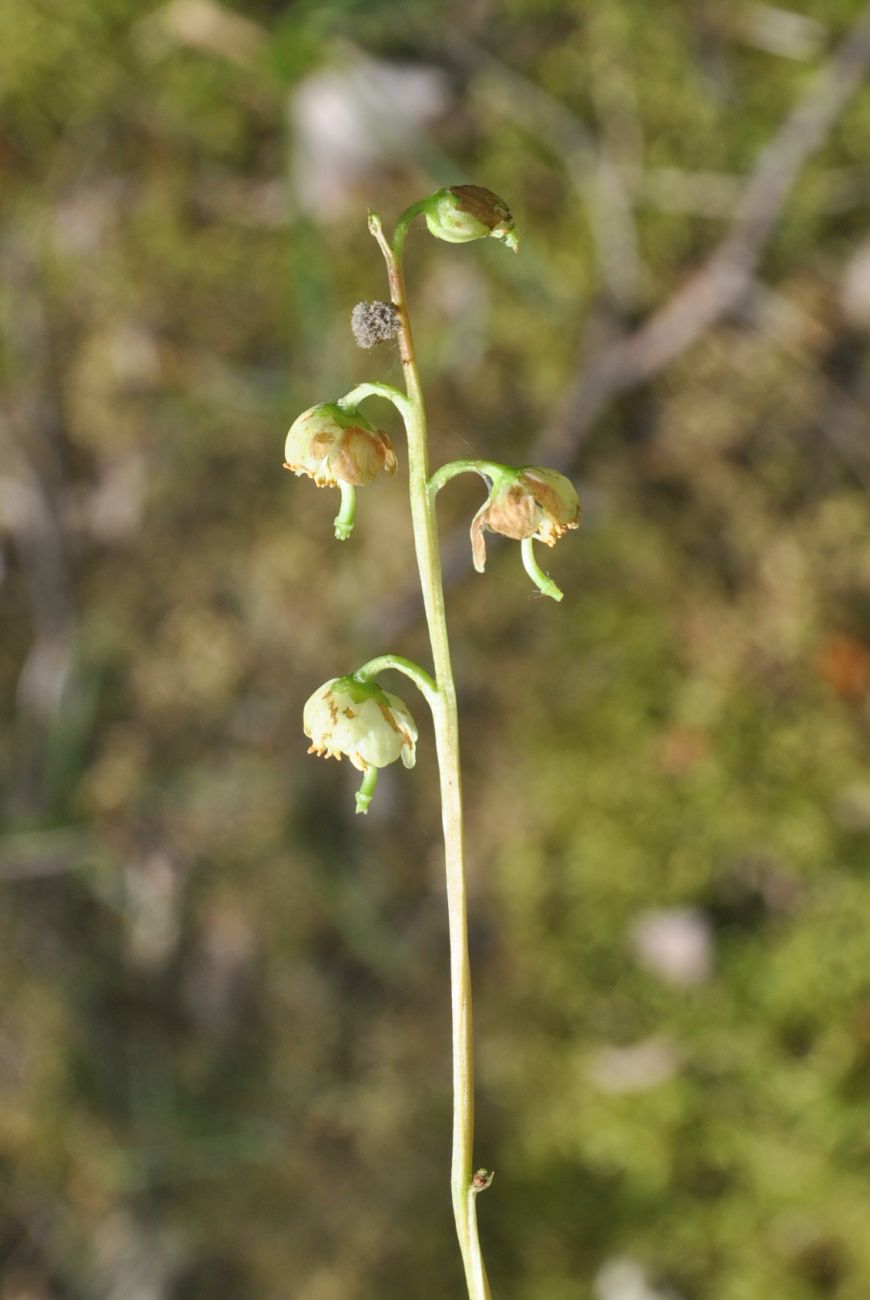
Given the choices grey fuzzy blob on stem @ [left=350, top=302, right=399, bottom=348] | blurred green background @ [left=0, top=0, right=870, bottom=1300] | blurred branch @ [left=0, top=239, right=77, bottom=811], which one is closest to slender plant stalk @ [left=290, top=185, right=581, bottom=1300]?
grey fuzzy blob on stem @ [left=350, top=302, right=399, bottom=348]

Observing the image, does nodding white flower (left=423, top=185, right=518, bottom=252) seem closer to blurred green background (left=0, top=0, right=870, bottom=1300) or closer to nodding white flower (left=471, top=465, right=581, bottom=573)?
nodding white flower (left=471, top=465, right=581, bottom=573)

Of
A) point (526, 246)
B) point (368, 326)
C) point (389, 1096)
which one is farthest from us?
point (389, 1096)

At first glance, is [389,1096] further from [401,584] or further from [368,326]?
[368,326]

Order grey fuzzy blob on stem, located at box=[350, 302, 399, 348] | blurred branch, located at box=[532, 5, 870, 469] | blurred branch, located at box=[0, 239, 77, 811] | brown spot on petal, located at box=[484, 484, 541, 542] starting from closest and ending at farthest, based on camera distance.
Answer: grey fuzzy blob on stem, located at box=[350, 302, 399, 348] → brown spot on petal, located at box=[484, 484, 541, 542] → blurred branch, located at box=[532, 5, 870, 469] → blurred branch, located at box=[0, 239, 77, 811]

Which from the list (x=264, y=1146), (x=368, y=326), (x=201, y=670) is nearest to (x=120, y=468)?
(x=201, y=670)

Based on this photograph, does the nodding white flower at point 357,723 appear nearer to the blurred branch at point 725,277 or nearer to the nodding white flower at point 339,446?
the nodding white flower at point 339,446

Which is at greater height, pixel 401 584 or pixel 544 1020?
pixel 401 584

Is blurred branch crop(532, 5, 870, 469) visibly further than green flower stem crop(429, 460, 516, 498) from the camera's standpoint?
Yes
